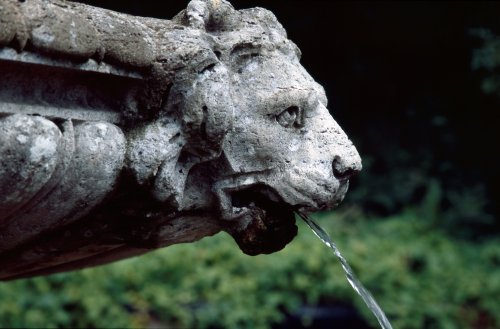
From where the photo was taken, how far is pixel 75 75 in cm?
170

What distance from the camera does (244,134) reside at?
1.87 metres

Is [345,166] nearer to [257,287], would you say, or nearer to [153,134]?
[153,134]

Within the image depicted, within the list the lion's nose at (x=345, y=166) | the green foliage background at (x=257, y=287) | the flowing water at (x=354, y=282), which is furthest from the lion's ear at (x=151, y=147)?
the green foliage background at (x=257, y=287)

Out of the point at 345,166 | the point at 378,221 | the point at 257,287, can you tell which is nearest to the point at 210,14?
the point at 345,166

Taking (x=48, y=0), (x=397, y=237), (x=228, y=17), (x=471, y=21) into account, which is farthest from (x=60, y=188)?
(x=471, y=21)

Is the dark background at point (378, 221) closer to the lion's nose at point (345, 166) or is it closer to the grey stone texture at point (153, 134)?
the grey stone texture at point (153, 134)

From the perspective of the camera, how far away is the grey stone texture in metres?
1.60

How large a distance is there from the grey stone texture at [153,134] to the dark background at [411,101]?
423cm

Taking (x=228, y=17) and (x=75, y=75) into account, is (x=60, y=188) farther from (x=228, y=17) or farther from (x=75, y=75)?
(x=228, y=17)

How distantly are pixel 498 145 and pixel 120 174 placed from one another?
4877mm

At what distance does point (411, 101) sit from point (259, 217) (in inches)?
184

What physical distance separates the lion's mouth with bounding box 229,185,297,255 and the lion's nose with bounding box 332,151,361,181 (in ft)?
0.37

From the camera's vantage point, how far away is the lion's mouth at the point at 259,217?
1926 millimetres

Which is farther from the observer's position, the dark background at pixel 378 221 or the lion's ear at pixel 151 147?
the dark background at pixel 378 221
